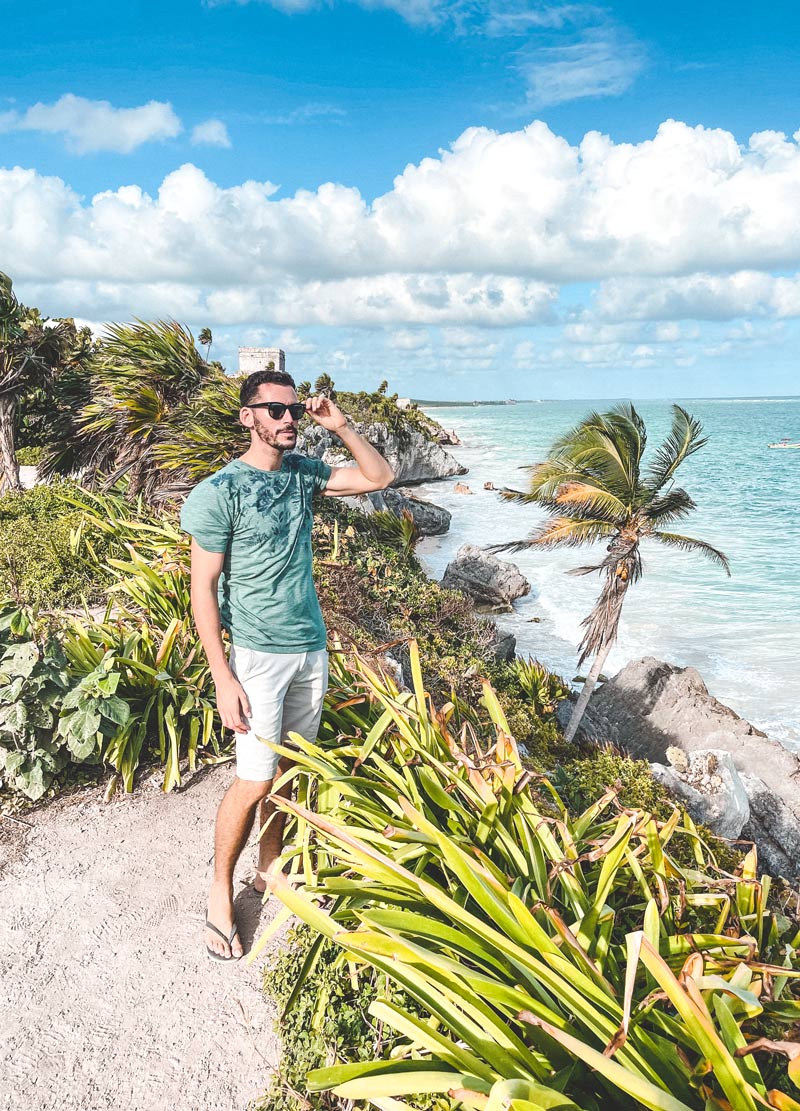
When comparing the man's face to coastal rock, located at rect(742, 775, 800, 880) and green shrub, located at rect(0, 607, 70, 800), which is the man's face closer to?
green shrub, located at rect(0, 607, 70, 800)

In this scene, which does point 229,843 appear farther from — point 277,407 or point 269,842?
point 277,407

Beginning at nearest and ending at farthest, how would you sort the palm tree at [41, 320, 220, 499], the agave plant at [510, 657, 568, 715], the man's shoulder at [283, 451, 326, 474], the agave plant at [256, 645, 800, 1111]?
the agave plant at [256, 645, 800, 1111]
the man's shoulder at [283, 451, 326, 474]
the palm tree at [41, 320, 220, 499]
the agave plant at [510, 657, 568, 715]

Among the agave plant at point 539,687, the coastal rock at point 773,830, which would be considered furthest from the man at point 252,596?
the agave plant at point 539,687

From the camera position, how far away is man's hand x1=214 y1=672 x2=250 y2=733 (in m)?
2.73

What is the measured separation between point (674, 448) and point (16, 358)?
1090 centimetres

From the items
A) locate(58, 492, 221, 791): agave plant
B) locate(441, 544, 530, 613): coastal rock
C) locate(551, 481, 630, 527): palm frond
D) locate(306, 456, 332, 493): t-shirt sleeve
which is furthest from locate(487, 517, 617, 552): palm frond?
locate(306, 456, 332, 493): t-shirt sleeve

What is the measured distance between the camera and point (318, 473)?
310 cm

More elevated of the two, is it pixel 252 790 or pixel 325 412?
pixel 325 412

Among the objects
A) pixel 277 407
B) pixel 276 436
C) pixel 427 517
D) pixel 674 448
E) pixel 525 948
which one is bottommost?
pixel 427 517

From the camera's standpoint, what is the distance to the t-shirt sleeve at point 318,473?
3074 mm

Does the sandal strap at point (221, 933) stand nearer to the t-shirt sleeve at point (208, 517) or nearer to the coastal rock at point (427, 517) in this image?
the t-shirt sleeve at point (208, 517)

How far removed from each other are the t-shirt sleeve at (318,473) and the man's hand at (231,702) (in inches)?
36.3

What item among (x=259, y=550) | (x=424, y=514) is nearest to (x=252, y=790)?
(x=259, y=550)

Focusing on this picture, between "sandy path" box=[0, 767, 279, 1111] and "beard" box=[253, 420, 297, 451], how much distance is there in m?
1.98
